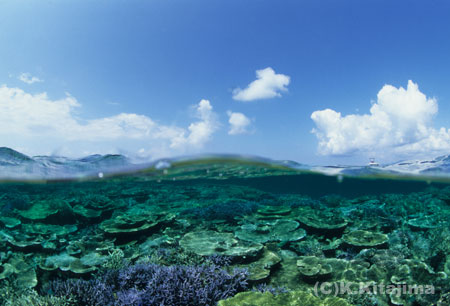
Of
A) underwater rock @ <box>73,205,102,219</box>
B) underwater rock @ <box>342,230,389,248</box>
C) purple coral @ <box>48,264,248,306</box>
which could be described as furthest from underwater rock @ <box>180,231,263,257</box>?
underwater rock @ <box>73,205,102,219</box>

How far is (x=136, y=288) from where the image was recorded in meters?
5.97

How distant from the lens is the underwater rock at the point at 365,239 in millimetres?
8539

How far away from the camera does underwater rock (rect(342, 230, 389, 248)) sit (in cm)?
854

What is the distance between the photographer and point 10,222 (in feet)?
38.3

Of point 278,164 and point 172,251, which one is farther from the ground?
point 278,164

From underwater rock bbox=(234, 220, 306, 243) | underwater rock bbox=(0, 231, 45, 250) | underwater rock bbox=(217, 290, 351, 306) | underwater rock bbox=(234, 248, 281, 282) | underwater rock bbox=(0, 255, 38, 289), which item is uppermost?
underwater rock bbox=(217, 290, 351, 306)

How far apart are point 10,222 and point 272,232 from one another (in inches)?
Answer: 485

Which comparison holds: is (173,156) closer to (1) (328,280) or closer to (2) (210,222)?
(2) (210,222)

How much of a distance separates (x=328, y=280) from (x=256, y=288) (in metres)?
2.20

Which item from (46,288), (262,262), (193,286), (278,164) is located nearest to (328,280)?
(262,262)

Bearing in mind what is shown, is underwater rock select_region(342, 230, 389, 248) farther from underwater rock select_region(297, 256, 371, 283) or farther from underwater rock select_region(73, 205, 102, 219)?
underwater rock select_region(73, 205, 102, 219)

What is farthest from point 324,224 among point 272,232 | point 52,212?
point 52,212

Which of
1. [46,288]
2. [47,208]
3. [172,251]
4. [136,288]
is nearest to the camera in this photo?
[136,288]

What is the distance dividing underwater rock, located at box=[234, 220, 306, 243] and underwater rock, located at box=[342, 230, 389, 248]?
1653 mm
